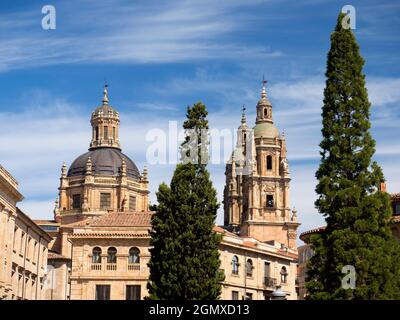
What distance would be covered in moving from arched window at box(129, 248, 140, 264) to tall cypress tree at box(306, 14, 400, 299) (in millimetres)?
34101

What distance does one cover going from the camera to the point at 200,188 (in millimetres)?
47031

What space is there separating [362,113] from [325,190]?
448 centimetres

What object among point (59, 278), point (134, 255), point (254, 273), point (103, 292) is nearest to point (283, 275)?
point (254, 273)

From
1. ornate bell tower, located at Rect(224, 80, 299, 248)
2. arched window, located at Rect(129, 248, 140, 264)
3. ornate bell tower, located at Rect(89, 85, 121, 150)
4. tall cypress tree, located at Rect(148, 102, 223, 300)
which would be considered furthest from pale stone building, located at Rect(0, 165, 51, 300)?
ornate bell tower, located at Rect(224, 80, 299, 248)

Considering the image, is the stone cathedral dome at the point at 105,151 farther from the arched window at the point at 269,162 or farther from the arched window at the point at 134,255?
the arched window at the point at 134,255

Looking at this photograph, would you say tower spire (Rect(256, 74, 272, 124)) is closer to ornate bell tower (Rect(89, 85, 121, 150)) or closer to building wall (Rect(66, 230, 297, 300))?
ornate bell tower (Rect(89, 85, 121, 150))

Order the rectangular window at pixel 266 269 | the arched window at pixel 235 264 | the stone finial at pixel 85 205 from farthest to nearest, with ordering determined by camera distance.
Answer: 1. the stone finial at pixel 85 205
2. the rectangular window at pixel 266 269
3. the arched window at pixel 235 264

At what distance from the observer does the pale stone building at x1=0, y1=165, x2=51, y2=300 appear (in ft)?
192

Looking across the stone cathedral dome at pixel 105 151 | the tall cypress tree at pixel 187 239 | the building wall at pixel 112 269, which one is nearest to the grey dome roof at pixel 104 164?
the stone cathedral dome at pixel 105 151

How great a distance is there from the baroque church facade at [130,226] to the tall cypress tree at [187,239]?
19126mm

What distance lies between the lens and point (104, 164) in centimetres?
12125

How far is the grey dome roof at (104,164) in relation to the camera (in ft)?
397

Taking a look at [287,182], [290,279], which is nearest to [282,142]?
[287,182]
